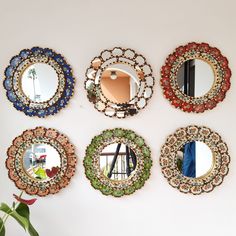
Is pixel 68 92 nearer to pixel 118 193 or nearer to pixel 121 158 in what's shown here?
pixel 121 158

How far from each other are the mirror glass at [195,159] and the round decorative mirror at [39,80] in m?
0.65

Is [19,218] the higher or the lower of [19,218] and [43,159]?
the lower

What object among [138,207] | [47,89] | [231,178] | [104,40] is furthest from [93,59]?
[231,178]

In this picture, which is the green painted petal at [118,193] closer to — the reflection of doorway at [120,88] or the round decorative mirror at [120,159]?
the round decorative mirror at [120,159]

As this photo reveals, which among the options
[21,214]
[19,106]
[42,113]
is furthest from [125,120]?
[21,214]

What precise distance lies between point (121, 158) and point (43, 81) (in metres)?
0.55

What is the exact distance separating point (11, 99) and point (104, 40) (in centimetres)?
55

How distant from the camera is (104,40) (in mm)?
1472

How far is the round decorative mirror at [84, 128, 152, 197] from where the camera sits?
149 cm

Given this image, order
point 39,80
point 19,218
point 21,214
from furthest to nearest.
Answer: point 39,80 < point 21,214 < point 19,218

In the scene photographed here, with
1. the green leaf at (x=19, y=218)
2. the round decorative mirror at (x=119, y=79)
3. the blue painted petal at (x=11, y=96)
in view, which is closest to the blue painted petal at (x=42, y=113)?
the blue painted petal at (x=11, y=96)

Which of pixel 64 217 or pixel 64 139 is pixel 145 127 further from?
pixel 64 217

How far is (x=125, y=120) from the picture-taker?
1496 mm

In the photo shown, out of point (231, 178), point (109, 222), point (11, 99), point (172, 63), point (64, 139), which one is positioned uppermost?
point (172, 63)
